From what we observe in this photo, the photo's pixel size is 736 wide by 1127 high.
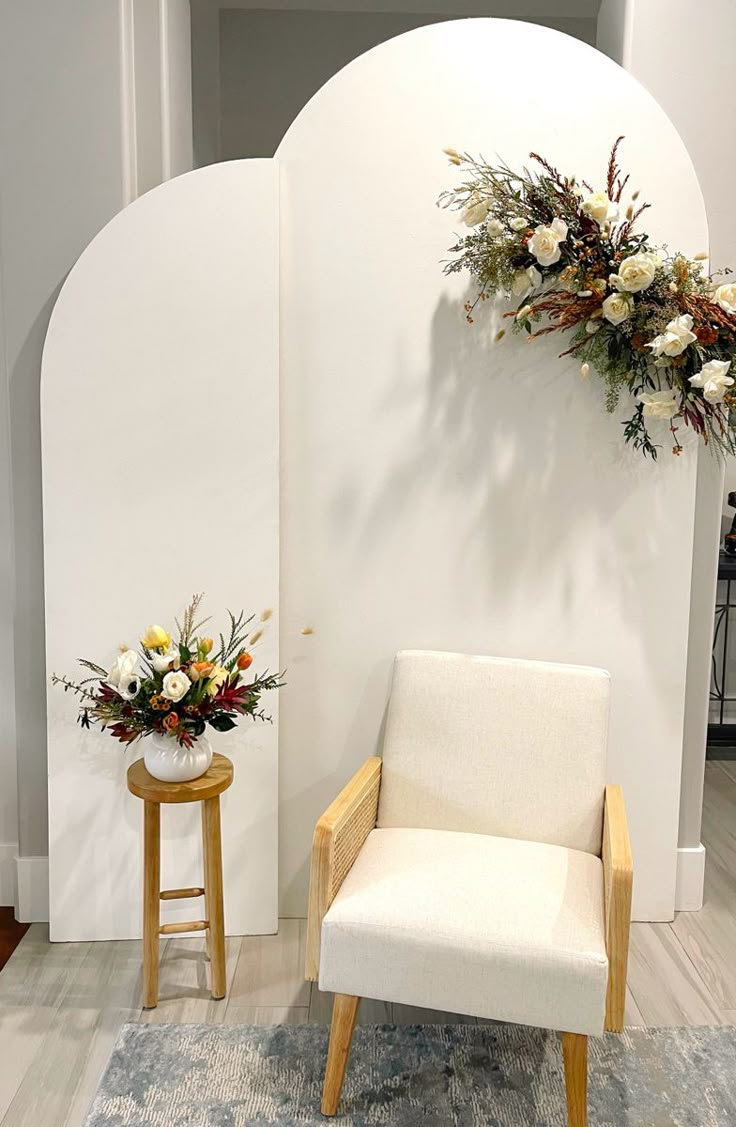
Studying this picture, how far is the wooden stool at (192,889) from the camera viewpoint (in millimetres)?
2217

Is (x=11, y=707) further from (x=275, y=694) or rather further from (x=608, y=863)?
(x=608, y=863)

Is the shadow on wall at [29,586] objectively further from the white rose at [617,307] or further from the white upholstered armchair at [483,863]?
the white rose at [617,307]

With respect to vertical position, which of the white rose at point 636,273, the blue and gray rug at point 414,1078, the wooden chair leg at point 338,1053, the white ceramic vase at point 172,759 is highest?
the white rose at point 636,273

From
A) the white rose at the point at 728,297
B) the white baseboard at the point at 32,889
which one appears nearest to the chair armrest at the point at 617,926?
the white rose at the point at 728,297

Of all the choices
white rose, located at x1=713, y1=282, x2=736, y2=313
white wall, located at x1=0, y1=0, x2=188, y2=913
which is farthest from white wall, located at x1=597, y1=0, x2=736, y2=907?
white wall, located at x1=0, y1=0, x2=188, y2=913

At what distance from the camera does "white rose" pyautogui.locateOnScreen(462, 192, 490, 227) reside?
2203mm

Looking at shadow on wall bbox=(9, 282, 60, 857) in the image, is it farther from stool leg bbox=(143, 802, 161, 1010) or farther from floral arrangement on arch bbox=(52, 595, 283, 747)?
stool leg bbox=(143, 802, 161, 1010)

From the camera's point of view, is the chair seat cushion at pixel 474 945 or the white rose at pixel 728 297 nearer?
the chair seat cushion at pixel 474 945

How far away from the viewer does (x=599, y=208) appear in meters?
2.16

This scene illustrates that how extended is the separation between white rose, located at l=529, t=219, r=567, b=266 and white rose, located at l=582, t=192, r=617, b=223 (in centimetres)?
6

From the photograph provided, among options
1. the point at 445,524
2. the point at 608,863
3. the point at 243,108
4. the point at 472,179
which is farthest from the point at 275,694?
the point at 243,108

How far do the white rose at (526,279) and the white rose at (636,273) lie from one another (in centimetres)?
17

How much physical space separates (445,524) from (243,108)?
253 centimetres

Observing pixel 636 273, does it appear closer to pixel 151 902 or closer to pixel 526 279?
pixel 526 279
